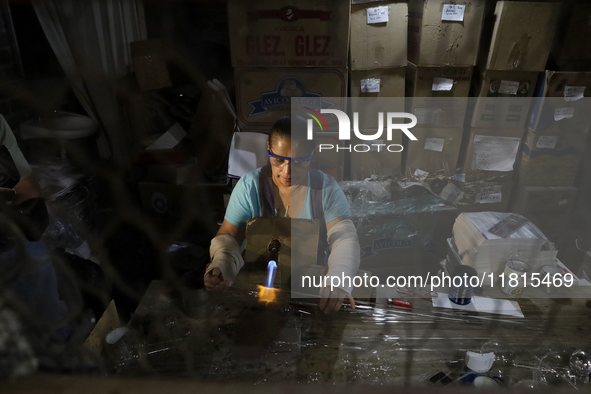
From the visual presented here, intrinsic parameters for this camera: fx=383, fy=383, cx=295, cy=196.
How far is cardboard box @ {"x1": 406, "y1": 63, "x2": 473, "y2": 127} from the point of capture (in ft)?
4.78

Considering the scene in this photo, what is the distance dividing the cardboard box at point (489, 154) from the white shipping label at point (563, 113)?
0.42 ft

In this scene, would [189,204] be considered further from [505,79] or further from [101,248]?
[505,79]

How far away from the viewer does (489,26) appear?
1.46 m

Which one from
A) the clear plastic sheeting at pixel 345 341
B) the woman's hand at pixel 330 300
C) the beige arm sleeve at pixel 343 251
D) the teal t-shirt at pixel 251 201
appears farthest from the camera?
the teal t-shirt at pixel 251 201

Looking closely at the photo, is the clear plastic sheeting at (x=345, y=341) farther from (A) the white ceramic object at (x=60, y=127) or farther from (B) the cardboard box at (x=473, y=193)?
(A) the white ceramic object at (x=60, y=127)

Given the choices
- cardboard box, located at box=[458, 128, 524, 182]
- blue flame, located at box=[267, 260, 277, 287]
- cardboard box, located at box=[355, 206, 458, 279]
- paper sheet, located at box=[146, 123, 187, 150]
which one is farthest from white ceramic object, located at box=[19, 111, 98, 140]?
cardboard box, located at box=[458, 128, 524, 182]

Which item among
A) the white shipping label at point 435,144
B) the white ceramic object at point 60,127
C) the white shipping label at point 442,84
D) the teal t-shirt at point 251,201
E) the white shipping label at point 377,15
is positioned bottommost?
the teal t-shirt at point 251,201

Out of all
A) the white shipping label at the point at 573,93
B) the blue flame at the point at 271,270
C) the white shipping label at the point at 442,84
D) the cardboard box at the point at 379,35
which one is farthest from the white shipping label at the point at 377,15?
the blue flame at the point at 271,270

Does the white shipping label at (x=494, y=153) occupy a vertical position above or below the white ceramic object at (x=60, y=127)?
below

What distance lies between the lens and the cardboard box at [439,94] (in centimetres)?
146

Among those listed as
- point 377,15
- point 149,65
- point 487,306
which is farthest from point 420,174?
point 149,65

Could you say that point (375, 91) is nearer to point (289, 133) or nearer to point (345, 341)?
point (289, 133)

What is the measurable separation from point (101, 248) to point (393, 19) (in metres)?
1.52

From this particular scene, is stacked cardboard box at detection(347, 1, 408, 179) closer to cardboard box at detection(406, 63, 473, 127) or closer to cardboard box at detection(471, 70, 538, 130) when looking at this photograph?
cardboard box at detection(406, 63, 473, 127)
